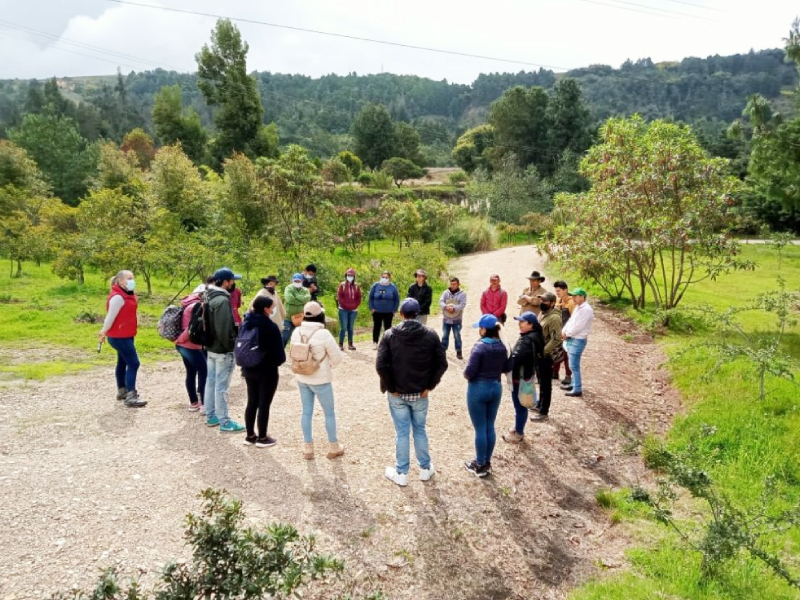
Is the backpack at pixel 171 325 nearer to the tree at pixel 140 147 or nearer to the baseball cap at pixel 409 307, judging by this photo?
the baseball cap at pixel 409 307

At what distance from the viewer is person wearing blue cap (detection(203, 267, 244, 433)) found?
5891 millimetres

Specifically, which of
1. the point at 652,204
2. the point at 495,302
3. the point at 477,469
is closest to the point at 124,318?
the point at 477,469

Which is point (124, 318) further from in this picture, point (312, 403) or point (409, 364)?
point (409, 364)

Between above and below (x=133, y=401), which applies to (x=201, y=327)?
above

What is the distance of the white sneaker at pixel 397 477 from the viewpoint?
545 cm

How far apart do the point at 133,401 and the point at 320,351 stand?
147 inches

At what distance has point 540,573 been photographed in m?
4.76

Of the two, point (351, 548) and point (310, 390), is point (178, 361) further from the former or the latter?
point (351, 548)

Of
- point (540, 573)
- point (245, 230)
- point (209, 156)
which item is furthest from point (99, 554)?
point (209, 156)

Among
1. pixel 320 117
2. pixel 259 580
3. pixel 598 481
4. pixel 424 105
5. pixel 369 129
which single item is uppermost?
pixel 424 105

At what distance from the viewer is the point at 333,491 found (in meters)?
Result: 5.26

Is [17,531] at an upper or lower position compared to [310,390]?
lower

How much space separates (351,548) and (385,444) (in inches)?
75.9

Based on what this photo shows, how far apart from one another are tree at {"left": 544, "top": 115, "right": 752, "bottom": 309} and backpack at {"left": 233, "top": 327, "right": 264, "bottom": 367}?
1091 cm
